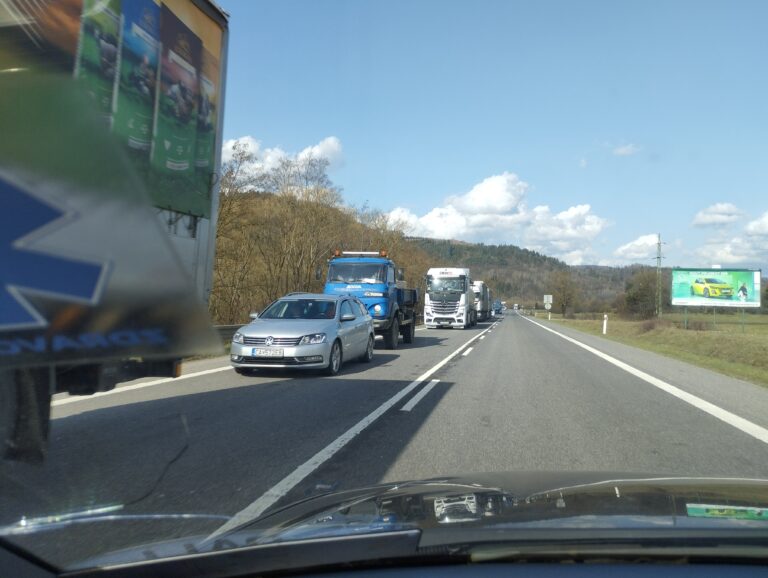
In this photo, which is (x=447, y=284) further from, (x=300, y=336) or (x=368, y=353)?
(x=300, y=336)

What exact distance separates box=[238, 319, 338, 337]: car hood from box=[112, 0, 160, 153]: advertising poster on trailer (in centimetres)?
661

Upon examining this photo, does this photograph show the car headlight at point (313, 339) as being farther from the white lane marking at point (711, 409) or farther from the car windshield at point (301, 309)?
the white lane marking at point (711, 409)

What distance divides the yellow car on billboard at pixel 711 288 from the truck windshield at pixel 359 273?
39296 millimetres

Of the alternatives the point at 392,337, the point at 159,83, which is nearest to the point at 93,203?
the point at 159,83

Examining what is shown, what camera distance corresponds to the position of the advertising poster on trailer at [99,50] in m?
4.02

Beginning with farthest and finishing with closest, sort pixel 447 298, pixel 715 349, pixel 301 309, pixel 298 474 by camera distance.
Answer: pixel 447 298, pixel 715 349, pixel 301 309, pixel 298 474

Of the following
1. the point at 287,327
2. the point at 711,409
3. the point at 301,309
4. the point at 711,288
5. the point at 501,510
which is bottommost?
the point at 711,409

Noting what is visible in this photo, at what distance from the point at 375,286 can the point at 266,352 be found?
803 cm

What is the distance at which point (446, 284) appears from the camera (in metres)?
38.4

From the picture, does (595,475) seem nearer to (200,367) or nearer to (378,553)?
(378,553)

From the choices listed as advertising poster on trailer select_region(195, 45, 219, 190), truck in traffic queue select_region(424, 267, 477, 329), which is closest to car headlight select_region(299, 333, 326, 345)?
advertising poster on trailer select_region(195, 45, 219, 190)

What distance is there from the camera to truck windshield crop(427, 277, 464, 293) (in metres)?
38.3

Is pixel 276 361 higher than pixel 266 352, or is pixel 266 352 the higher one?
pixel 266 352

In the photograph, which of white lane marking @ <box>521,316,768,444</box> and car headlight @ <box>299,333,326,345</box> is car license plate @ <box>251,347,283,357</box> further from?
white lane marking @ <box>521,316,768,444</box>
